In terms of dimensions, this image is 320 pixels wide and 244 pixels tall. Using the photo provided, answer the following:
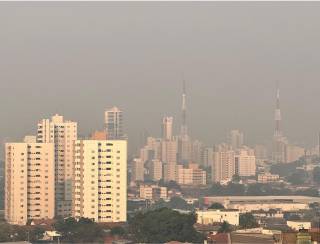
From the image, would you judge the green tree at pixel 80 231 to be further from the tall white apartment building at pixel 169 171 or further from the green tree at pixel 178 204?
the tall white apartment building at pixel 169 171

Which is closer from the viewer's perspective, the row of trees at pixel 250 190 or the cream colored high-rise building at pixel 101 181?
the cream colored high-rise building at pixel 101 181

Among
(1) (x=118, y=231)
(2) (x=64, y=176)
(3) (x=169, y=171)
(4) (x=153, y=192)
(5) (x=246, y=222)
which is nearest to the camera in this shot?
(1) (x=118, y=231)

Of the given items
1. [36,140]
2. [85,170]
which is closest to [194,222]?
[85,170]

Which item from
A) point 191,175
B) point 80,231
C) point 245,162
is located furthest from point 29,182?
point 245,162

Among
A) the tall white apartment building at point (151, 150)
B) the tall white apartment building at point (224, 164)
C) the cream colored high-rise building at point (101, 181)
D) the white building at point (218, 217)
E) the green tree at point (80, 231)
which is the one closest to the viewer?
the green tree at point (80, 231)

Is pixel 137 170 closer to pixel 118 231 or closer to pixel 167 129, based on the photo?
pixel 167 129

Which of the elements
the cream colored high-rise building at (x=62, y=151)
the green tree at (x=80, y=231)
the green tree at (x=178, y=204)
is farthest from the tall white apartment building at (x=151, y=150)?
the green tree at (x=80, y=231)
